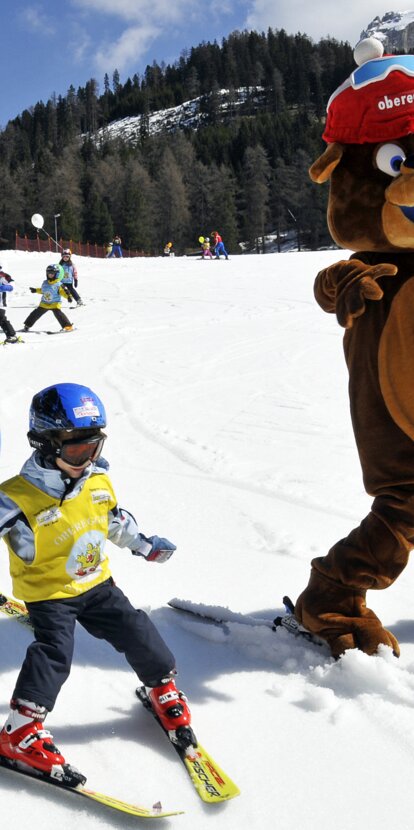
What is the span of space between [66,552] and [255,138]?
86.5 m

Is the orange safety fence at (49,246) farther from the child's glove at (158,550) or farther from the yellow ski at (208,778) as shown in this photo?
the yellow ski at (208,778)

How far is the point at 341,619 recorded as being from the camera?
259 centimetres

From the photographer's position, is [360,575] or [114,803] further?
[360,575]

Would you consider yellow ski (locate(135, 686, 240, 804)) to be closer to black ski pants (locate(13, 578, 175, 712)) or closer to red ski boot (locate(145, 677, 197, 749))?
red ski boot (locate(145, 677, 197, 749))

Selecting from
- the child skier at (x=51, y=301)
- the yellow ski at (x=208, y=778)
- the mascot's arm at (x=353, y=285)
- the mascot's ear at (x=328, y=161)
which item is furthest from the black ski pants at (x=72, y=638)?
the child skier at (x=51, y=301)

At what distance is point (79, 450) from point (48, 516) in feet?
0.79

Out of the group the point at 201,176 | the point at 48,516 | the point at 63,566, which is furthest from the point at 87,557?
the point at 201,176

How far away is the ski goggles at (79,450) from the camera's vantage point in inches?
89.4

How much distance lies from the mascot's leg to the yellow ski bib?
88 cm

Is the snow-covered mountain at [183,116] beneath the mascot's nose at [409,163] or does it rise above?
above

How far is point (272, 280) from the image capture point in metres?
19.1

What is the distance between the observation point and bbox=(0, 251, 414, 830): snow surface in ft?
6.56

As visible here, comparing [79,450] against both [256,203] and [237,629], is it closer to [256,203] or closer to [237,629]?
[237,629]

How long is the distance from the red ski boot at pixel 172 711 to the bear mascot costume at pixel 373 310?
0.64 meters
